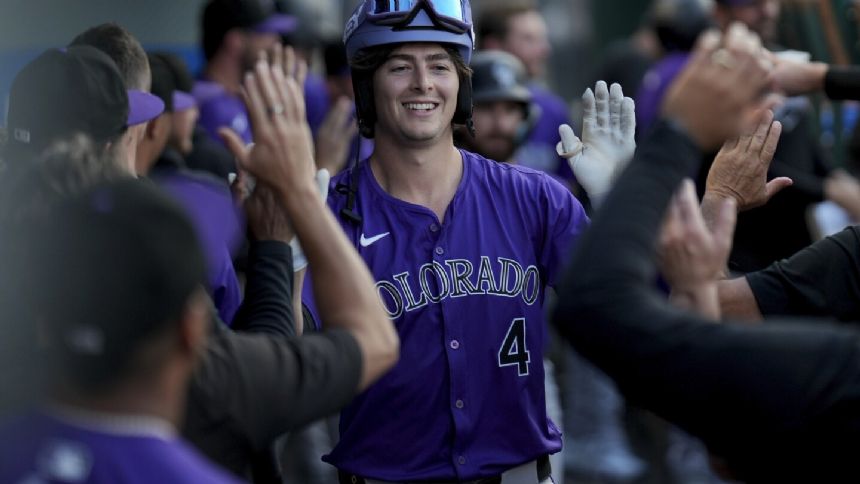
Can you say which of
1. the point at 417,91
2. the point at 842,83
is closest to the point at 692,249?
the point at 417,91

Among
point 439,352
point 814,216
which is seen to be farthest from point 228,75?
point 439,352

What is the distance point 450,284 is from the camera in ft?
14.3

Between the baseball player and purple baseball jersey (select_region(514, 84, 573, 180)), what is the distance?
3715mm

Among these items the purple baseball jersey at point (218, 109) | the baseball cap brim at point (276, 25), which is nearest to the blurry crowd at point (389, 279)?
the purple baseball jersey at point (218, 109)

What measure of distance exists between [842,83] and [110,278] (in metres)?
3.25

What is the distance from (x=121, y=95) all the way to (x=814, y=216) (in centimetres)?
459

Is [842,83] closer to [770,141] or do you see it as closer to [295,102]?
[770,141]

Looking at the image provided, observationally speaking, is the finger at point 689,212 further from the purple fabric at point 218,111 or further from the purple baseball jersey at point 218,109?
the purple fabric at point 218,111

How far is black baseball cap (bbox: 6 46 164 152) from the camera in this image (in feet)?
12.1

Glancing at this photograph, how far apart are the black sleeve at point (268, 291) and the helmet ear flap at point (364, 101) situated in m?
1.38

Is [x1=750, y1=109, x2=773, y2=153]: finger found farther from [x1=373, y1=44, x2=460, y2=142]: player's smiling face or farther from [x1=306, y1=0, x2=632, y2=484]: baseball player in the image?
[x1=373, y1=44, x2=460, y2=142]: player's smiling face

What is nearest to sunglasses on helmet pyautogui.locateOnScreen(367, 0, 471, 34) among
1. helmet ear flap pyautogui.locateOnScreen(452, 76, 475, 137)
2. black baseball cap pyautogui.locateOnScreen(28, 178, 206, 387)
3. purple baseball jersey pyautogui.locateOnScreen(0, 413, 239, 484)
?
helmet ear flap pyautogui.locateOnScreen(452, 76, 475, 137)

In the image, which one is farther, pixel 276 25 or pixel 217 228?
pixel 276 25

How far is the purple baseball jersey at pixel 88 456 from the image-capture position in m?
2.22
